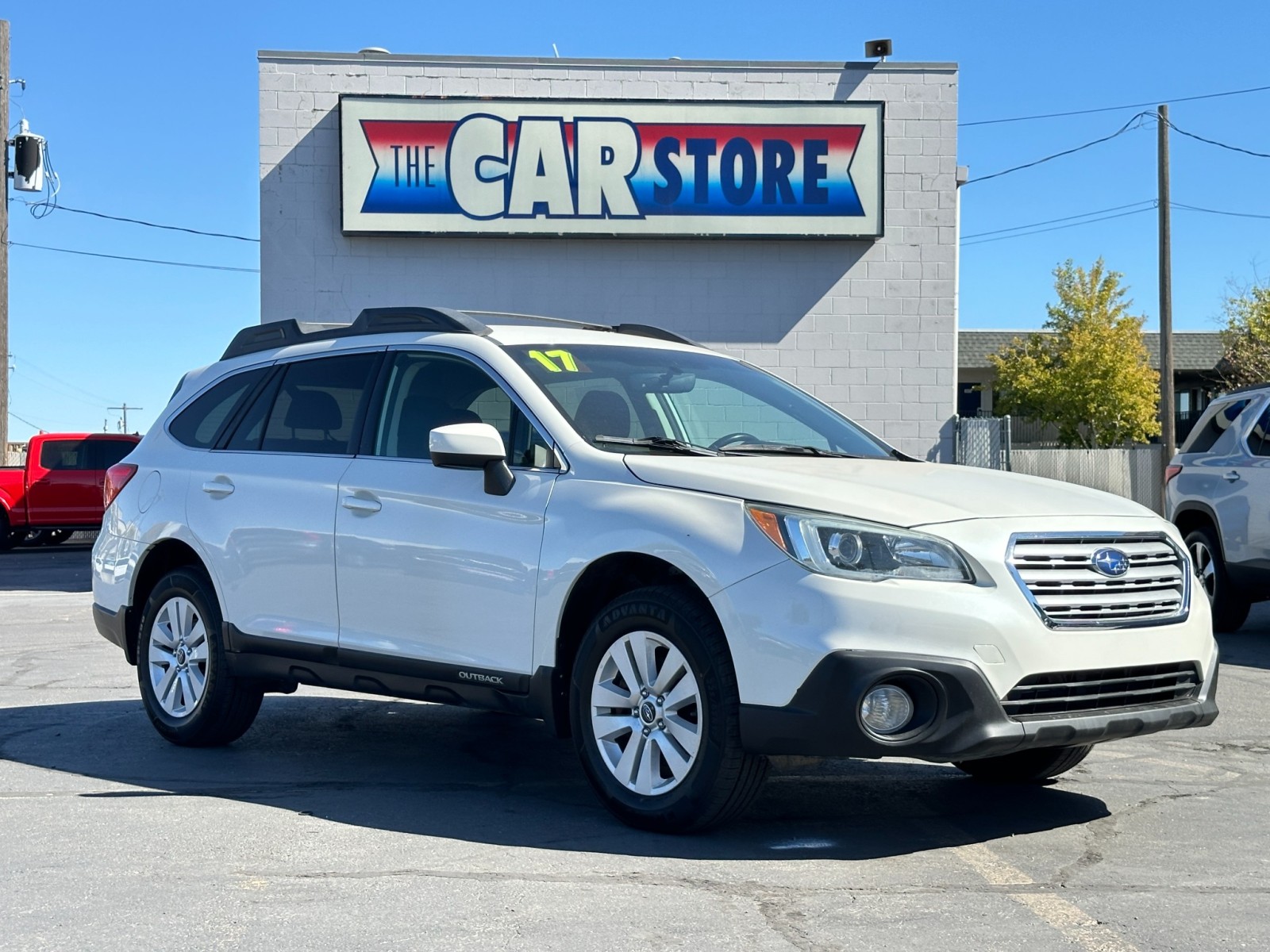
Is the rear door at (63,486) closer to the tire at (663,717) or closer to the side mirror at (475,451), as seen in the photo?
the side mirror at (475,451)

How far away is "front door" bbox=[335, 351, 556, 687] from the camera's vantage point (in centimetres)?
564

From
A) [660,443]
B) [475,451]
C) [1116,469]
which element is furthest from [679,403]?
[1116,469]

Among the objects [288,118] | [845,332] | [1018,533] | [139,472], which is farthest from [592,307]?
[1018,533]

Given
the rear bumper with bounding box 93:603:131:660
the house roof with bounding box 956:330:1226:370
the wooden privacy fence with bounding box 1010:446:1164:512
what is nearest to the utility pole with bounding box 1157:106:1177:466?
the wooden privacy fence with bounding box 1010:446:1164:512

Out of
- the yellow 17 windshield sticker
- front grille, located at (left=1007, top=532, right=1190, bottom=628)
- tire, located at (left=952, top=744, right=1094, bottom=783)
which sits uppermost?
the yellow 17 windshield sticker

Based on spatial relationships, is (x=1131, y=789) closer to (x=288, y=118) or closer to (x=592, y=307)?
(x=592, y=307)

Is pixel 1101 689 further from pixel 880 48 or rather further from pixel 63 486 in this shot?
pixel 63 486

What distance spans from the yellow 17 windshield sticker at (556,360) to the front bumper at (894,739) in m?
1.83

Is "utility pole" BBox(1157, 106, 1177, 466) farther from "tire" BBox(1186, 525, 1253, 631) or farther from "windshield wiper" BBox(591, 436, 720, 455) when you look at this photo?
"windshield wiper" BBox(591, 436, 720, 455)

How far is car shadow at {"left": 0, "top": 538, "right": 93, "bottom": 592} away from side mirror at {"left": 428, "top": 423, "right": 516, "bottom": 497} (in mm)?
9548

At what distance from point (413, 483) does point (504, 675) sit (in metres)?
0.91

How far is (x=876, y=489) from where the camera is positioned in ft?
16.8

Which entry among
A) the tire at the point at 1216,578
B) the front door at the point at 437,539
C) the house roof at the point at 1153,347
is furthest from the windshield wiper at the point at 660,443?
the house roof at the point at 1153,347

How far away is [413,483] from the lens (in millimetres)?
6047
